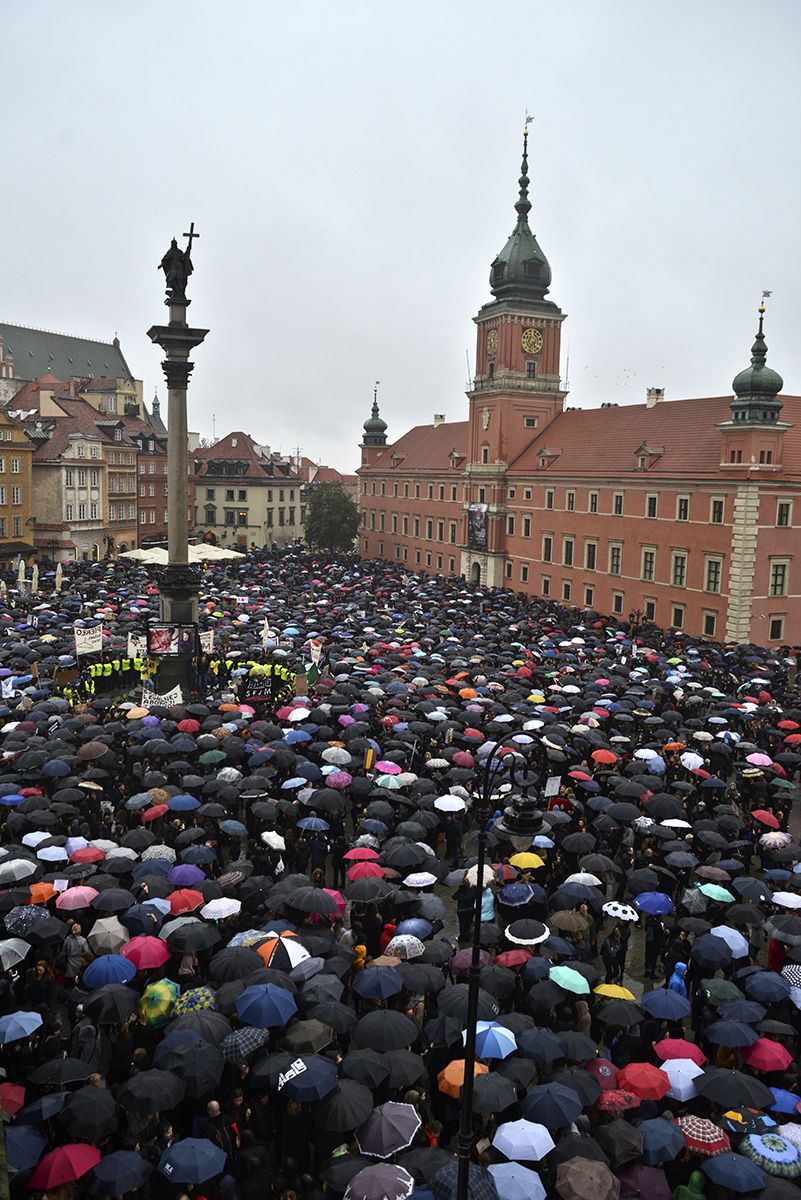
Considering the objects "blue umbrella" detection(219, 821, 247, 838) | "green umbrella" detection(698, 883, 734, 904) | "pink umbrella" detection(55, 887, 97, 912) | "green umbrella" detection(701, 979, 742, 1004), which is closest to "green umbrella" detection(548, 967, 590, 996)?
"green umbrella" detection(701, 979, 742, 1004)

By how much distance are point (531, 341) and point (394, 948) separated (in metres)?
61.4

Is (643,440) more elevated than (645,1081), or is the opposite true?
(643,440)

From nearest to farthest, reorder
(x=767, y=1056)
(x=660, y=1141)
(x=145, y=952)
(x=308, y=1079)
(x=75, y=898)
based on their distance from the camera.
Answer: (x=660, y=1141) → (x=308, y=1079) → (x=767, y=1056) → (x=145, y=952) → (x=75, y=898)

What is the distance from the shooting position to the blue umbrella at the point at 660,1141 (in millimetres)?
8953

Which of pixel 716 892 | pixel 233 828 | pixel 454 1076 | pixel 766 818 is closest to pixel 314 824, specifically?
pixel 233 828

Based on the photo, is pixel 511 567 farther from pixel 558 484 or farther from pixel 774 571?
pixel 774 571

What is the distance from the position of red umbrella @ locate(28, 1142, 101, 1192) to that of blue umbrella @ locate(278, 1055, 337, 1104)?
1.96 m

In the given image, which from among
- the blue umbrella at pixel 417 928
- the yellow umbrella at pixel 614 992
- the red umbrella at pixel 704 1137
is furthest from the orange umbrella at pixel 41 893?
the red umbrella at pixel 704 1137

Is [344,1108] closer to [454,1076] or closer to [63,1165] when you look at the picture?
[454,1076]

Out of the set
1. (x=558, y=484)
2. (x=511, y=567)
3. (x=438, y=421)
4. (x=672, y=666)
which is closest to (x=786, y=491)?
(x=672, y=666)

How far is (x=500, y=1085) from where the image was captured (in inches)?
375

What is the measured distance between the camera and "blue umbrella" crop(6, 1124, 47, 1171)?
329 inches

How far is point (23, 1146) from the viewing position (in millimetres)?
8516

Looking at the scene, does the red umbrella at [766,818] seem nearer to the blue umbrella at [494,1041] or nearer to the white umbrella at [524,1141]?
the blue umbrella at [494,1041]
